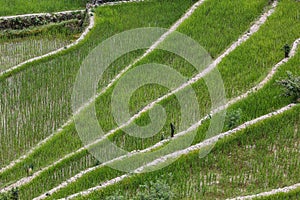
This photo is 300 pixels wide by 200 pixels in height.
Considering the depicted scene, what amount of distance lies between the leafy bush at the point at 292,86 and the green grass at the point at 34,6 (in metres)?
9.17

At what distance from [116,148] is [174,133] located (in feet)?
4.13

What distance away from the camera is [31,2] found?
70.9 ft

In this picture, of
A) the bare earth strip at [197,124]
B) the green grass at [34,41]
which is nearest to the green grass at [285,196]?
the bare earth strip at [197,124]

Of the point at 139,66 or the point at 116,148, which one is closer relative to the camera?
the point at 116,148

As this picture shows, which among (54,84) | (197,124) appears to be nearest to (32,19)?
(54,84)

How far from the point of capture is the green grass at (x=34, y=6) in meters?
21.1

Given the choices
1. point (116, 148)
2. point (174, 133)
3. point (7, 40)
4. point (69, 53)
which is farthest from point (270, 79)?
point (7, 40)

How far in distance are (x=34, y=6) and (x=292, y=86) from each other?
1007cm

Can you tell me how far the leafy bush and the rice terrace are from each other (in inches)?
0.9

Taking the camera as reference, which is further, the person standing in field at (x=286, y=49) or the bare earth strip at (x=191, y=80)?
the person standing in field at (x=286, y=49)

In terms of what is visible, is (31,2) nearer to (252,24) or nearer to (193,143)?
(252,24)

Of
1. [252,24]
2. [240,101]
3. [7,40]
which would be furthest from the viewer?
[7,40]

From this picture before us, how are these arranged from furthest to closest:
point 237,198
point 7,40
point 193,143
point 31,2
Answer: point 31,2 → point 7,40 → point 193,143 → point 237,198

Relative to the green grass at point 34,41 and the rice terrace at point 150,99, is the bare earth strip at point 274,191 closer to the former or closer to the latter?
the rice terrace at point 150,99
